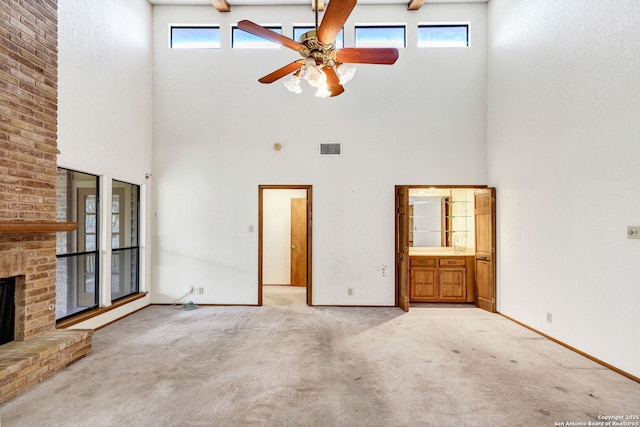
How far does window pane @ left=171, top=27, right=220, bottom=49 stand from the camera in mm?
5379

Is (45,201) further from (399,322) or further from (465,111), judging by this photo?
(465,111)

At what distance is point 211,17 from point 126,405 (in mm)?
5712

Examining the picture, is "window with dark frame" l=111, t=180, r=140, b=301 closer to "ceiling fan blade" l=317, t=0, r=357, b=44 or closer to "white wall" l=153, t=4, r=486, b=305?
"white wall" l=153, t=4, r=486, b=305

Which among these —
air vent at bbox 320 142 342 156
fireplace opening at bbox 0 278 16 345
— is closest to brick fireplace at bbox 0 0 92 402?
fireplace opening at bbox 0 278 16 345

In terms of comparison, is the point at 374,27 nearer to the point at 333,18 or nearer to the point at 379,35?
the point at 379,35

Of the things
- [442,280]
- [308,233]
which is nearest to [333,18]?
[308,233]

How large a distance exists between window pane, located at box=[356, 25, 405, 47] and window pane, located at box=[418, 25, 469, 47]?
0.36 meters

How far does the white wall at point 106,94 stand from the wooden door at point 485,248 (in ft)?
18.5

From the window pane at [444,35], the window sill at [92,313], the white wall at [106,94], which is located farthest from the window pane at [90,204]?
the window pane at [444,35]

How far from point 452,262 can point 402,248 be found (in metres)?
1.07

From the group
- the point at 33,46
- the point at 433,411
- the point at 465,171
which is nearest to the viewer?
the point at 433,411

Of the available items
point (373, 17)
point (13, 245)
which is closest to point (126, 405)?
point (13, 245)

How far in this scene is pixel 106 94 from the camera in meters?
4.20

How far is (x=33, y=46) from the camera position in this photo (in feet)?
9.77
